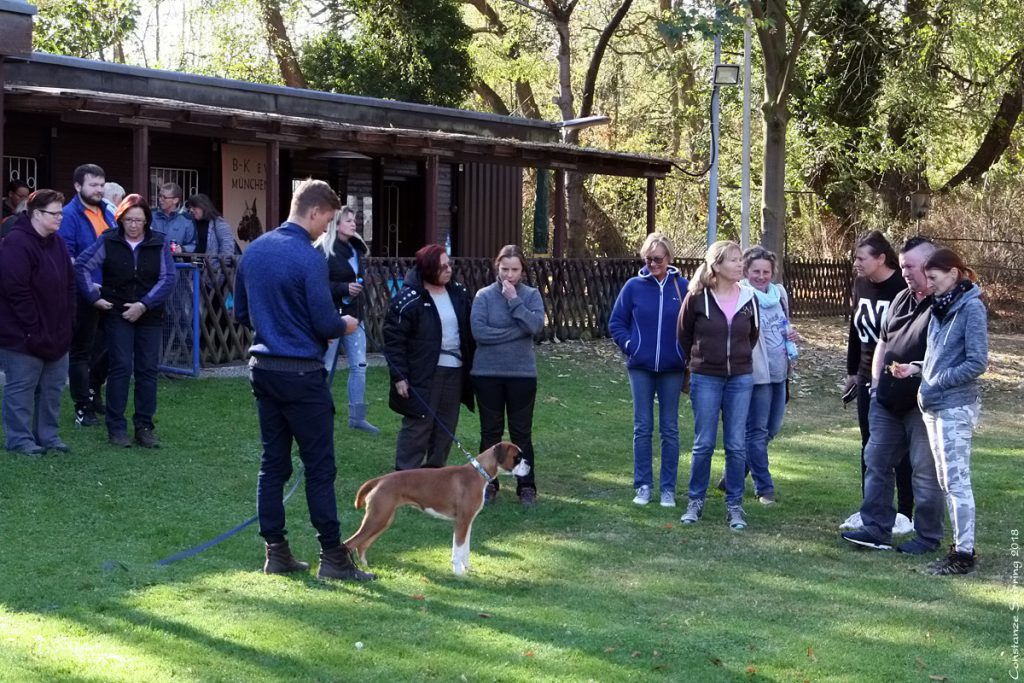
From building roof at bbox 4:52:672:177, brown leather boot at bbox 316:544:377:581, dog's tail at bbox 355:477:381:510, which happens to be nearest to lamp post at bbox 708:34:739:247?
building roof at bbox 4:52:672:177

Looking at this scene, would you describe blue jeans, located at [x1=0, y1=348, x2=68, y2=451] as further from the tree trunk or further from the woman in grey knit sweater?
the tree trunk

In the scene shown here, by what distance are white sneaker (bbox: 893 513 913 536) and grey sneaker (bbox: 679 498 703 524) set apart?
1.23 metres

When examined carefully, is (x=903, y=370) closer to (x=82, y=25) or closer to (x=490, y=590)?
(x=490, y=590)

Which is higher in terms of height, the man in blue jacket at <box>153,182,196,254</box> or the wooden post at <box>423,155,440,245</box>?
the wooden post at <box>423,155,440,245</box>

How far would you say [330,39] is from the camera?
32.0 metres

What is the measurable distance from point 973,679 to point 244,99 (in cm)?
1590

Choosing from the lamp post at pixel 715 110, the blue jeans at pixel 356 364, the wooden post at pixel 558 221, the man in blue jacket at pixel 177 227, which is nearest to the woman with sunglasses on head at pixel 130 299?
the blue jeans at pixel 356 364

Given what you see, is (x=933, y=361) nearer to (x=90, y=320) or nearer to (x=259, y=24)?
(x=90, y=320)

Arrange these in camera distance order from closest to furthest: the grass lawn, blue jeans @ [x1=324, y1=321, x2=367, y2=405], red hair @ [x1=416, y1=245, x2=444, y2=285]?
the grass lawn
red hair @ [x1=416, y1=245, x2=444, y2=285]
blue jeans @ [x1=324, y1=321, x2=367, y2=405]

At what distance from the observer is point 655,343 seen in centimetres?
813

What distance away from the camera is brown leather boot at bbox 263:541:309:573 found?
6238mm

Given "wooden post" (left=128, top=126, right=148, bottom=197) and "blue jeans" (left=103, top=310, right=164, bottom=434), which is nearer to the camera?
"blue jeans" (left=103, top=310, right=164, bottom=434)

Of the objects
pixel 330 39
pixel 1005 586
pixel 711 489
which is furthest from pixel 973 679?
pixel 330 39

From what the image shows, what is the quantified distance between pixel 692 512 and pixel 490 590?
2.14 m
